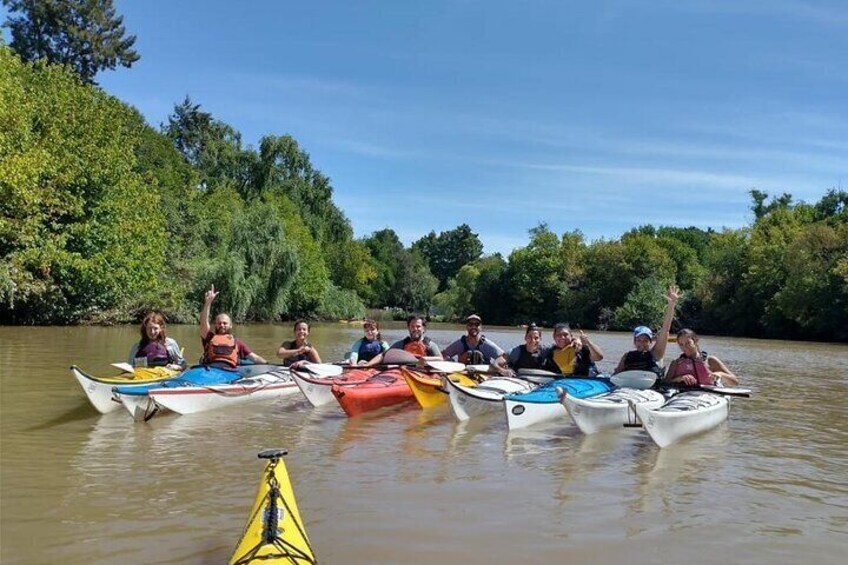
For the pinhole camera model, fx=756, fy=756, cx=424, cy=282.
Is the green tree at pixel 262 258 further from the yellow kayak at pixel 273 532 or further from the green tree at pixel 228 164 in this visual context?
the yellow kayak at pixel 273 532

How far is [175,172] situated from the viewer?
42594mm

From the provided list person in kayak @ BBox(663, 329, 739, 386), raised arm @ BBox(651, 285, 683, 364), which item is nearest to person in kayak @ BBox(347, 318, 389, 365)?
raised arm @ BBox(651, 285, 683, 364)

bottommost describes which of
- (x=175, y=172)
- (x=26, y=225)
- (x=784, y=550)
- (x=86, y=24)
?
(x=784, y=550)

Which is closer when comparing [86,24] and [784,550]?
[784,550]

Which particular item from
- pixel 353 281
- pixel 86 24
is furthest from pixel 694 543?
pixel 353 281

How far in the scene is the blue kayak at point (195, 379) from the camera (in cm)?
909

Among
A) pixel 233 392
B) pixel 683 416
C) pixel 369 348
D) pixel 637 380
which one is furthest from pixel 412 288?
pixel 683 416

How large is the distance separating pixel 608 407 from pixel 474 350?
384 cm

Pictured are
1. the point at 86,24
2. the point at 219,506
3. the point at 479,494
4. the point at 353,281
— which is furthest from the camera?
the point at 353,281

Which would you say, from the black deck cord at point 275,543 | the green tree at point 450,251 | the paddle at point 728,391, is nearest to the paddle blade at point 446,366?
the paddle at point 728,391

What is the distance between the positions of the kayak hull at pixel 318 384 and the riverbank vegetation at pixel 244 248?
1299 centimetres

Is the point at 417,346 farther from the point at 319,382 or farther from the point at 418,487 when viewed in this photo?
the point at 418,487

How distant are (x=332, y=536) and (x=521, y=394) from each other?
4.62 meters

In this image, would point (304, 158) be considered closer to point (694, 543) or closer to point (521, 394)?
point (521, 394)
